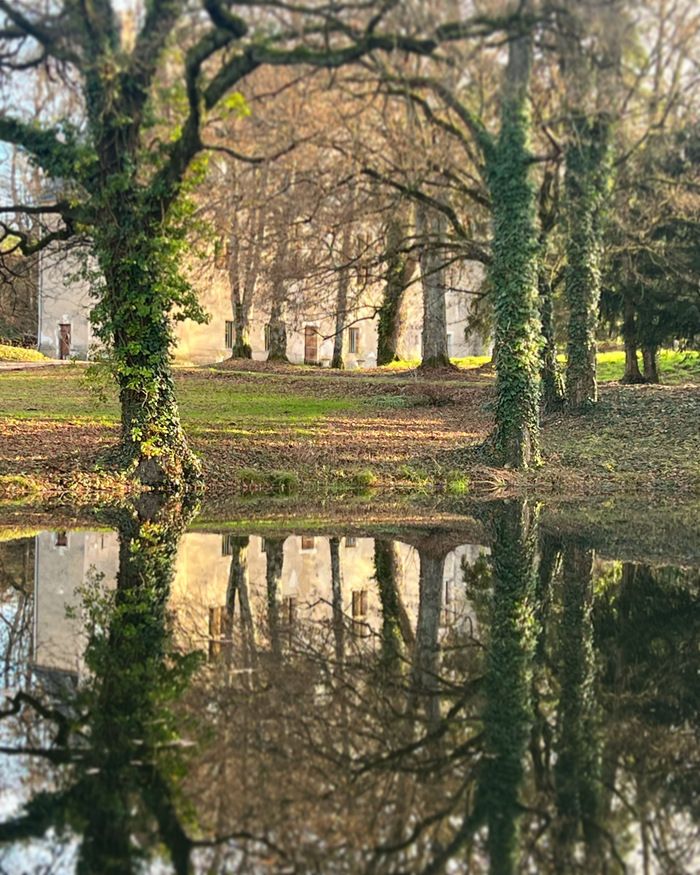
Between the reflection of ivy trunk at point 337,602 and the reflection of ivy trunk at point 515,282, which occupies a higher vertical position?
the reflection of ivy trunk at point 515,282

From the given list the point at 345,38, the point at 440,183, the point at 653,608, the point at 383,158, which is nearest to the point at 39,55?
the point at 345,38

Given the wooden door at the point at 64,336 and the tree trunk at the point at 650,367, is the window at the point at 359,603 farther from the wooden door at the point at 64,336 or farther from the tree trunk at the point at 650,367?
the wooden door at the point at 64,336

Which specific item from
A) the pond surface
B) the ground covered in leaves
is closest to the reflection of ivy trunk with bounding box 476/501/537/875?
the pond surface

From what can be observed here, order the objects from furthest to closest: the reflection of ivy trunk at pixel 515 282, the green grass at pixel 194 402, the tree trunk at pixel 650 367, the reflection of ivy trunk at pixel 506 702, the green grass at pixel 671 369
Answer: the green grass at pixel 671 369 < the tree trunk at pixel 650 367 < the green grass at pixel 194 402 < the reflection of ivy trunk at pixel 515 282 < the reflection of ivy trunk at pixel 506 702

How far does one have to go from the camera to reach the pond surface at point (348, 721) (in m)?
3.95

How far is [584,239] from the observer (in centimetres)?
2145

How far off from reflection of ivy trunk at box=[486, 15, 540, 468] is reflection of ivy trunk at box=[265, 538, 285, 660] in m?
7.54

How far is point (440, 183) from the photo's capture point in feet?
61.9

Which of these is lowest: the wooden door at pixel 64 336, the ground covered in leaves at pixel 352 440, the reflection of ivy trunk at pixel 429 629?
the reflection of ivy trunk at pixel 429 629

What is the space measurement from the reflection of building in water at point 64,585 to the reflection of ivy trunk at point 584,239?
9891mm

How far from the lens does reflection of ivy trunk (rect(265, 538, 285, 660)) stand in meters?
6.97

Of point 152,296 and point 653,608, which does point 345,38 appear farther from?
point 653,608

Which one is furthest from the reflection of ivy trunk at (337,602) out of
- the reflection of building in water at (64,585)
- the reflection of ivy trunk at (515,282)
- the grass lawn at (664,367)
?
the grass lawn at (664,367)

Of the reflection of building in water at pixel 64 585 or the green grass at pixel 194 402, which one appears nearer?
the reflection of building in water at pixel 64 585
